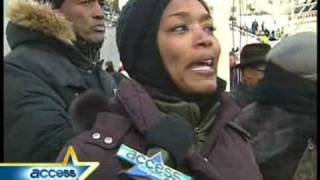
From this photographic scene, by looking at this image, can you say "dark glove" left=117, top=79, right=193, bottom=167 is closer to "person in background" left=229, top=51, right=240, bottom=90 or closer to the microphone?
the microphone

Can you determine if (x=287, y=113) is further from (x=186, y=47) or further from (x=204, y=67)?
(x=186, y=47)

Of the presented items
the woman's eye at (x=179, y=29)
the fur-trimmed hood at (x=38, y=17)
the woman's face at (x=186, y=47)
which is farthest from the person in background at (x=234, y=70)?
the fur-trimmed hood at (x=38, y=17)

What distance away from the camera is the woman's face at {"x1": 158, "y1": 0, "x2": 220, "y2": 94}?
3281 mm

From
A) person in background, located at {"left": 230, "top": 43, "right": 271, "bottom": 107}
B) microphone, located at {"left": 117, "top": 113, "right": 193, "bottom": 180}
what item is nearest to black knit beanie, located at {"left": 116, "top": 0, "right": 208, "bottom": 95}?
microphone, located at {"left": 117, "top": 113, "right": 193, "bottom": 180}

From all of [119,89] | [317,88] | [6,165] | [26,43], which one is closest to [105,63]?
[119,89]

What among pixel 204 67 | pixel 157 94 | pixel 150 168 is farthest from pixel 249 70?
pixel 150 168

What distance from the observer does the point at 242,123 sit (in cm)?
343

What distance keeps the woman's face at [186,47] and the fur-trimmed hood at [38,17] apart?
1.50 feet

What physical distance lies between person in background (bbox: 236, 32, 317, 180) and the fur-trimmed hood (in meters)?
0.96

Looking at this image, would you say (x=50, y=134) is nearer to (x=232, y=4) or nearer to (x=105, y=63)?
(x=105, y=63)

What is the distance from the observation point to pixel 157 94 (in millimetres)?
3305

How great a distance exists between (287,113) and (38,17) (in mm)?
1260

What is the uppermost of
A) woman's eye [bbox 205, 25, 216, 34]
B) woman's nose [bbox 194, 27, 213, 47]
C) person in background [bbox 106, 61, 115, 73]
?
woman's eye [bbox 205, 25, 216, 34]

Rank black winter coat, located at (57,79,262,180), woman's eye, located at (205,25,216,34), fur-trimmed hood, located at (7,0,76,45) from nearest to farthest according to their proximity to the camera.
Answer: black winter coat, located at (57,79,262,180), fur-trimmed hood, located at (7,0,76,45), woman's eye, located at (205,25,216,34)
